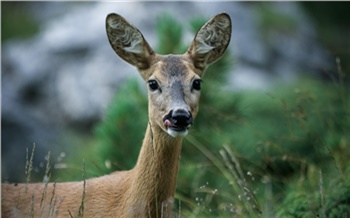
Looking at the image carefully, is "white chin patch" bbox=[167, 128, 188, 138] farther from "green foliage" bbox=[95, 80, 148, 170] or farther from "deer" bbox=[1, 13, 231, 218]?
"green foliage" bbox=[95, 80, 148, 170]

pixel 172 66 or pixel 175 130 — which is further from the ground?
pixel 172 66

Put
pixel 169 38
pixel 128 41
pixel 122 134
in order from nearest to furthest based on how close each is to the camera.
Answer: pixel 128 41
pixel 122 134
pixel 169 38

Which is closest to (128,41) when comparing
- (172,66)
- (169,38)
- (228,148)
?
(172,66)

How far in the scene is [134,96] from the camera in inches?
298

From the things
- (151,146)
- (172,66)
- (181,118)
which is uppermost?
(172,66)

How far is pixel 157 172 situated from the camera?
4.80 meters

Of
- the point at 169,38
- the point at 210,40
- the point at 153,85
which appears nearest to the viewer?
the point at 153,85

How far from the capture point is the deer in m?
4.73

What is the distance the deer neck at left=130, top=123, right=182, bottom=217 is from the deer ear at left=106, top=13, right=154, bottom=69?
0.50 metres

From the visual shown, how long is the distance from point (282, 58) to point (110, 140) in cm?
705

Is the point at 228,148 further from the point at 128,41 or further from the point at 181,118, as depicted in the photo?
the point at 181,118

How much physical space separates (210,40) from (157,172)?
983 mm

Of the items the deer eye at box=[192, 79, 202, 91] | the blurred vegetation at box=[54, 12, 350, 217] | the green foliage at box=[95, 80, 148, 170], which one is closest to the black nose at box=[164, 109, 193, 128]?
the deer eye at box=[192, 79, 202, 91]

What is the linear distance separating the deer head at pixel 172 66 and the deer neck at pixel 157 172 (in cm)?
10
